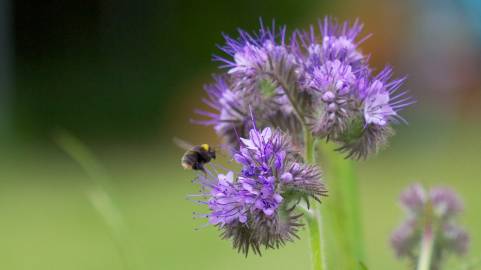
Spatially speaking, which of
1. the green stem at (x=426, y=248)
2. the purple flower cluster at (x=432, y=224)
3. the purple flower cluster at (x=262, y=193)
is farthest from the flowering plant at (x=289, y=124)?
the purple flower cluster at (x=432, y=224)

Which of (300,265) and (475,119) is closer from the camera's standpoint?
(300,265)

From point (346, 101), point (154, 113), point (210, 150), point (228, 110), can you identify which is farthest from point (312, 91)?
point (154, 113)

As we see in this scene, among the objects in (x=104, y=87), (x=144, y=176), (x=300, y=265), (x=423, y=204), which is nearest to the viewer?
(x=423, y=204)

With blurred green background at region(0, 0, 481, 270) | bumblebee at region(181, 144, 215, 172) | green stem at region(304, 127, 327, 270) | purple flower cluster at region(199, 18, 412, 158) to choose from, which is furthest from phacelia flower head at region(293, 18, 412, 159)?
blurred green background at region(0, 0, 481, 270)

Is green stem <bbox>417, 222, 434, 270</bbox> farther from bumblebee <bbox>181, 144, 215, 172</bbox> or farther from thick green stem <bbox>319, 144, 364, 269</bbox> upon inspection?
bumblebee <bbox>181, 144, 215, 172</bbox>

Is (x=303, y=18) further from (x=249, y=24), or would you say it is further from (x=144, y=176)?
(x=144, y=176)

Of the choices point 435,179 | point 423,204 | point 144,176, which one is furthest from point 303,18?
point 423,204

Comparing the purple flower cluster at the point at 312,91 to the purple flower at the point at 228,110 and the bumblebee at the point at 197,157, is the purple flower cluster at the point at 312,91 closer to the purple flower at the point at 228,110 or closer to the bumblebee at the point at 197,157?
the purple flower at the point at 228,110
